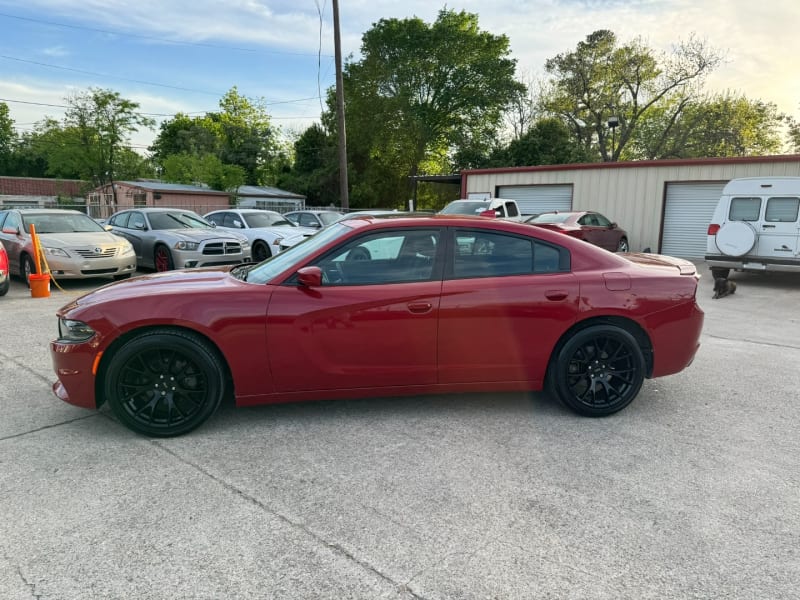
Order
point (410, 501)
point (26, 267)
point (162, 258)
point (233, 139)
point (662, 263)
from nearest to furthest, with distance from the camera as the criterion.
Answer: point (410, 501), point (662, 263), point (26, 267), point (162, 258), point (233, 139)

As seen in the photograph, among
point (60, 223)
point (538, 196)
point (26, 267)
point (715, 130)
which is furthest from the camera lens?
point (715, 130)

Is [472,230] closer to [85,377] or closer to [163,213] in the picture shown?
[85,377]

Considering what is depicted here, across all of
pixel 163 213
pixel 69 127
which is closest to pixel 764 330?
pixel 163 213

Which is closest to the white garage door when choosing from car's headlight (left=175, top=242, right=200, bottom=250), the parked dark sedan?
the parked dark sedan

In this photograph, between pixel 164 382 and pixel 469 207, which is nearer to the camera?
pixel 164 382

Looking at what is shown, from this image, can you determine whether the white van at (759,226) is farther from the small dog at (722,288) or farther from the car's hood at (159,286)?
the car's hood at (159,286)

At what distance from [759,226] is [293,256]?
36.2 feet

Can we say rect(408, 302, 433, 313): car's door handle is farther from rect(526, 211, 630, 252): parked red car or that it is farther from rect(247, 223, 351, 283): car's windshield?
rect(526, 211, 630, 252): parked red car

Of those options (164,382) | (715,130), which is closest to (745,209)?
(164,382)

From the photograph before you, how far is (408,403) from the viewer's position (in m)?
4.34

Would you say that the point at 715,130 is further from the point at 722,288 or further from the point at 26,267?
the point at 26,267

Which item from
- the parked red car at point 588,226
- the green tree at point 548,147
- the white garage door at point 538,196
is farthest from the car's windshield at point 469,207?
the green tree at point 548,147

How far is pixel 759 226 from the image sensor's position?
11.4 meters

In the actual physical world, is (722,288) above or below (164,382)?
below
